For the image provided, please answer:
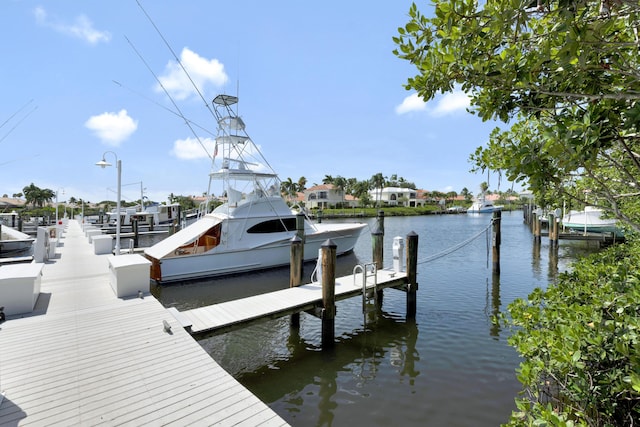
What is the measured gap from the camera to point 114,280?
8.16m

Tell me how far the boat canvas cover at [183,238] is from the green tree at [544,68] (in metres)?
13.3

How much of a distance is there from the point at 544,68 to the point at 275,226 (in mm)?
14765

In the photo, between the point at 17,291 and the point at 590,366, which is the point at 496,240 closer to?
the point at 590,366

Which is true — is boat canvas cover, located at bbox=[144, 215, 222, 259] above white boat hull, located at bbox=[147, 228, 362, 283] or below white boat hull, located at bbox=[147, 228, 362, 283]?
above

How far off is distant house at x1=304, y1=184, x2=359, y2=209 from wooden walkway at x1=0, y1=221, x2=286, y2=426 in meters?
74.2

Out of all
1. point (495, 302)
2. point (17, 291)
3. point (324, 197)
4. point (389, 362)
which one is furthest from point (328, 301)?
point (324, 197)

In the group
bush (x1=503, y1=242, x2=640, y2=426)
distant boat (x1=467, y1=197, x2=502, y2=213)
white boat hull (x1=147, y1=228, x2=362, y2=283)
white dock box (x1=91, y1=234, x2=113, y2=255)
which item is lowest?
white boat hull (x1=147, y1=228, x2=362, y2=283)

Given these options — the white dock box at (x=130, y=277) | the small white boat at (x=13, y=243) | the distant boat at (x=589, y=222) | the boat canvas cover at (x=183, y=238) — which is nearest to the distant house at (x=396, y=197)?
the distant boat at (x=589, y=222)

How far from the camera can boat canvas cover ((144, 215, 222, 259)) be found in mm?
14522

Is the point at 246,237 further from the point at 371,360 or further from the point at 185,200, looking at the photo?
the point at 185,200

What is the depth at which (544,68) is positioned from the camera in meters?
2.93

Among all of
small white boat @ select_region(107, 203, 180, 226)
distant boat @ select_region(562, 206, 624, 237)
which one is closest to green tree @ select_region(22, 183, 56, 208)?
small white boat @ select_region(107, 203, 180, 226)

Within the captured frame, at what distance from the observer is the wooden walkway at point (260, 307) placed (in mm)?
6716

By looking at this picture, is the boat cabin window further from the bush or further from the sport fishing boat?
the bush
